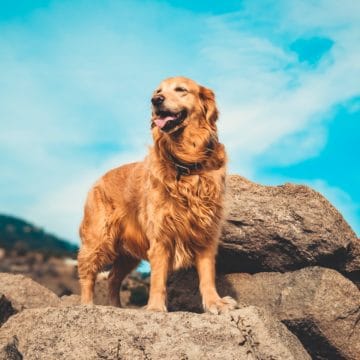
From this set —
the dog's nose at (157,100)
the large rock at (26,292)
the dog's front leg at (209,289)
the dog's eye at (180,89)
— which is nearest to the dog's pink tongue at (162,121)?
the dog's nose at (157,100)

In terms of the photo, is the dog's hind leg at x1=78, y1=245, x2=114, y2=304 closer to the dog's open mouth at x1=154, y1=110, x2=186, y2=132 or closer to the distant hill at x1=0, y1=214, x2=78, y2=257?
the dog's open mouth at x1=154, y1=110, x2=186, y2=132

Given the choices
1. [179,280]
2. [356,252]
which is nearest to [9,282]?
[179,280]

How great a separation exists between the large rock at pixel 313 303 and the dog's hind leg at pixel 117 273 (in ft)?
3.33

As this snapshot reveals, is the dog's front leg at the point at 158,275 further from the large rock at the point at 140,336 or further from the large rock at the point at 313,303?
the large rock at the point at 313,303

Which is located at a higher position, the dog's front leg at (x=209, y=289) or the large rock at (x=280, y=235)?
A: the large rock at (x=280, y=235)

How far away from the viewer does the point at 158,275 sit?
255 inches

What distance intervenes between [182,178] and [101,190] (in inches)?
84.1

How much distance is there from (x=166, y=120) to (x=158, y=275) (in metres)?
1.67

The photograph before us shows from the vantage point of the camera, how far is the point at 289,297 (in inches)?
312

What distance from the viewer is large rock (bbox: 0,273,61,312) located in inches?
355

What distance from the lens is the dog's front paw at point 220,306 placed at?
19.4 feet

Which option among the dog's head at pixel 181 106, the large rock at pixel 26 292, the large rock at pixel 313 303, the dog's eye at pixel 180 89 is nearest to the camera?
the dog's head at pixel 181 106

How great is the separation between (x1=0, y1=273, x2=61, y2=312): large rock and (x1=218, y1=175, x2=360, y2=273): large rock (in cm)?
261

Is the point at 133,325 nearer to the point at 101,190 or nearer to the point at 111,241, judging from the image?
the point at 111,241
